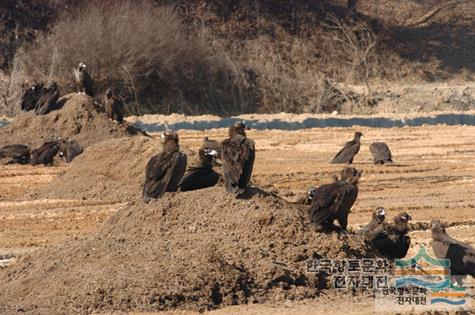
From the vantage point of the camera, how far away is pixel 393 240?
13.0m

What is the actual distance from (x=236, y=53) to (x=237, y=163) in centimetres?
3575

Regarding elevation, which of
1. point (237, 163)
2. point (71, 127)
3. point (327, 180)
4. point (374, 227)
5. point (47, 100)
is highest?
point (47, 100)

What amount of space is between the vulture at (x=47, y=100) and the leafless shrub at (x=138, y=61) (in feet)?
36.4

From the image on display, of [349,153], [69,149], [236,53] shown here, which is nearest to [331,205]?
[349,153]

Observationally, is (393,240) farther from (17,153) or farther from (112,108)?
(17,153)

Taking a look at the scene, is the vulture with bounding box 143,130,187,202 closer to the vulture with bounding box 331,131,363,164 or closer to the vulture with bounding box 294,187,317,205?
the vulture with bounding box 294,187,317,205

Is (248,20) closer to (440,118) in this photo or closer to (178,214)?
(440,118)

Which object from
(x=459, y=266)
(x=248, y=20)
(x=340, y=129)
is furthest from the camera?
(x=248, y=20)

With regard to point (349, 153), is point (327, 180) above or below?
below

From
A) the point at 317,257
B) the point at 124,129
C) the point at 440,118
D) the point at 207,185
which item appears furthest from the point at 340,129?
the point at 317,257

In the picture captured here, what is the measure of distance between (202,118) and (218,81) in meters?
7.14

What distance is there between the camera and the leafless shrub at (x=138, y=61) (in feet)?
133

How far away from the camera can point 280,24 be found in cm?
5288

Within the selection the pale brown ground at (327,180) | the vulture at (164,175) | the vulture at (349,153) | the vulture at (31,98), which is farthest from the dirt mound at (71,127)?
the vulture at (164,175)
